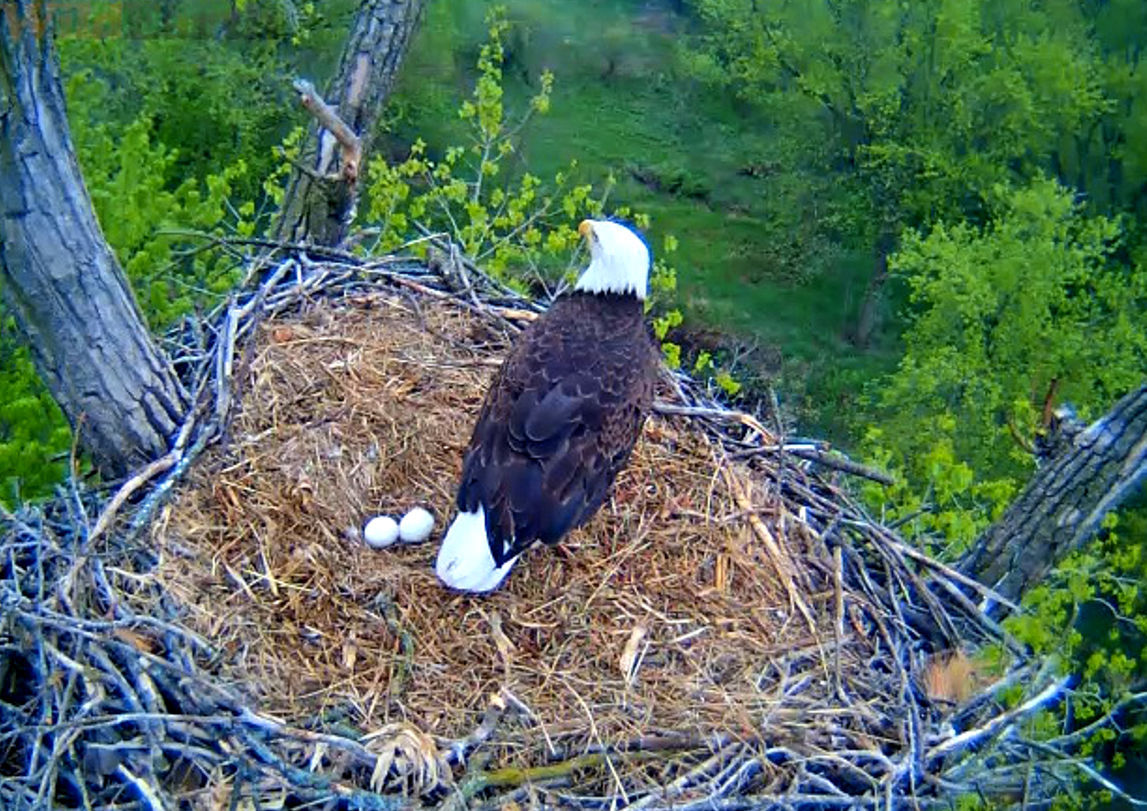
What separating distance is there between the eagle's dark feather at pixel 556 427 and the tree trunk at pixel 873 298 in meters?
15.2

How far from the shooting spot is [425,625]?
12.0ft

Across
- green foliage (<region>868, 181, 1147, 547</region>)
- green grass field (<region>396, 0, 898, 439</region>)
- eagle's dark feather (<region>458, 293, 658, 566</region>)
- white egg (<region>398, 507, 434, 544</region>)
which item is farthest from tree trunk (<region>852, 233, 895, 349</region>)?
white egg (<region>398, 507, 434, 544</region>)

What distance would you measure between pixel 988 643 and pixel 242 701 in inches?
94.2

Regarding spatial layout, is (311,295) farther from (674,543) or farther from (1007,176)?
(1007,176)

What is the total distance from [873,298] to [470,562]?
16292mm

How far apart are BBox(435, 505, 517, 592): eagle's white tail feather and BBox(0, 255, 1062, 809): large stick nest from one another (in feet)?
0.27

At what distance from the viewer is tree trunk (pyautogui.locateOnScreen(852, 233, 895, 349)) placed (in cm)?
1889

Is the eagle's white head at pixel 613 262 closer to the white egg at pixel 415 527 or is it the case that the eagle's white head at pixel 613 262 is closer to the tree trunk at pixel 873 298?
the white egg at pixel 415 527

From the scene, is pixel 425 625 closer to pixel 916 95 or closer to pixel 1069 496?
pixel 1069 496

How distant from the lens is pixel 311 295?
480 cm

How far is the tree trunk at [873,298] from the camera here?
18.9m

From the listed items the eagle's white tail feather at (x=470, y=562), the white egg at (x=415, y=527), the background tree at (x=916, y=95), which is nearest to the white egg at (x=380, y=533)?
the white egg at (x=415, y=527)

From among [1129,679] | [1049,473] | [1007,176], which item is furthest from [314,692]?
[1007,176]

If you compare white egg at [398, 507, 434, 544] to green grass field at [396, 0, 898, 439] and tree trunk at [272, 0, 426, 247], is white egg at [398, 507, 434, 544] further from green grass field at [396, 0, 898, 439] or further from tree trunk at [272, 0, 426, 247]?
green grass field at [396, 0, 898, 439]
